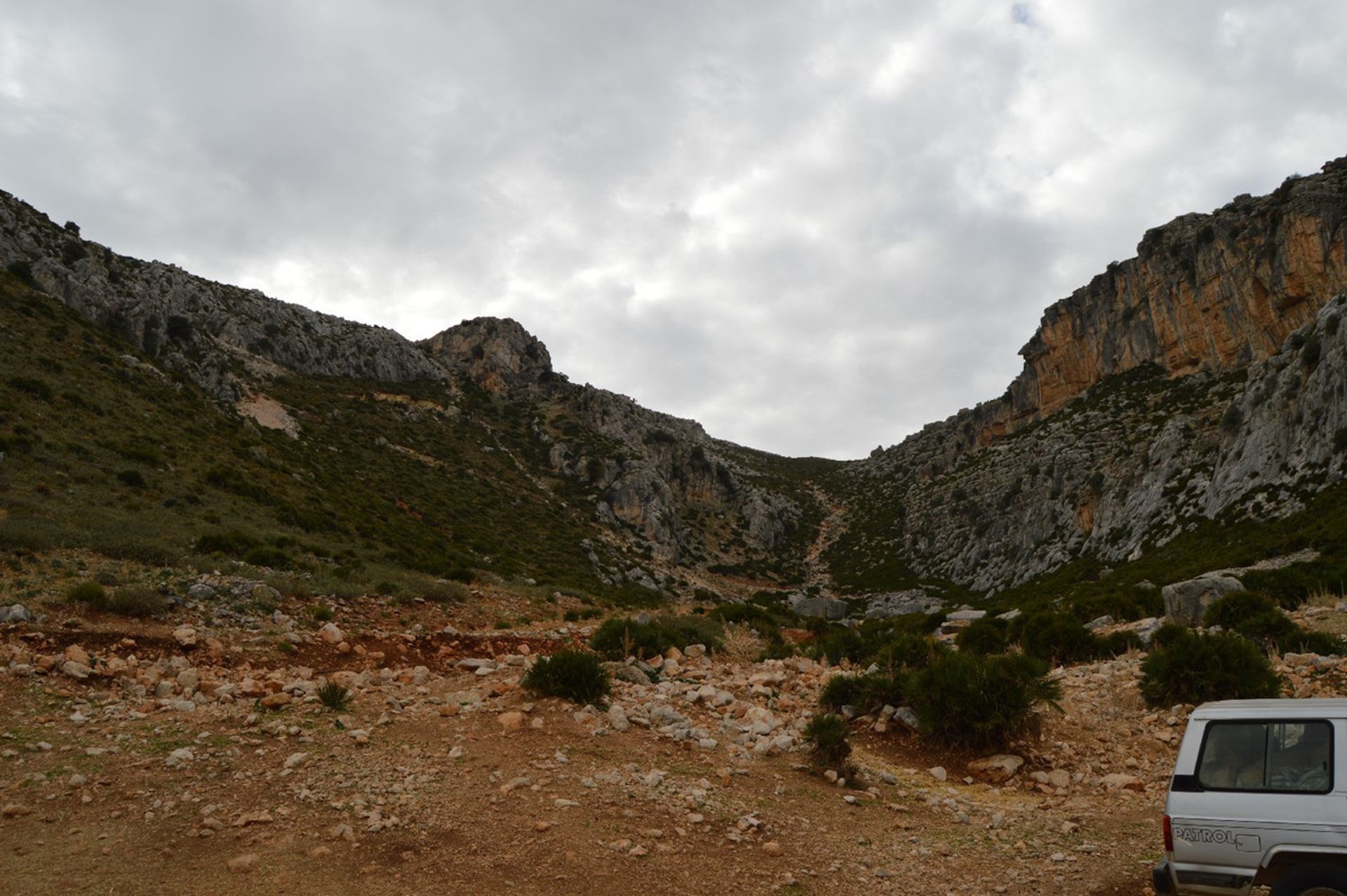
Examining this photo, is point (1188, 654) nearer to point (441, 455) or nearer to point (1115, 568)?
point (1115, 568)

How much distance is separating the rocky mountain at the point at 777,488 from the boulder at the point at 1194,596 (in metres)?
10.5

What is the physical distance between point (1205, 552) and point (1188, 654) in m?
31.6

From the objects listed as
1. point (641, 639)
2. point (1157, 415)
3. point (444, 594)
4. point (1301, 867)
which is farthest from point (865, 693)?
point (1157, 415)

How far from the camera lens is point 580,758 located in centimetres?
840

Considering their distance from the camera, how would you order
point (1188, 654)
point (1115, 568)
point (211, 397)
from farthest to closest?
1. point (211, 397)
2. point (1115, 568)
3. point (1188, 654)

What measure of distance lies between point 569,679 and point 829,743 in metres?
3.88

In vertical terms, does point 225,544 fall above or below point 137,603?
above

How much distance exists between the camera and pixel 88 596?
12344 millimetres

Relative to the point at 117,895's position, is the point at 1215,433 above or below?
above

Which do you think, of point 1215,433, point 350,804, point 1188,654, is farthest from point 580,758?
point 1215,433

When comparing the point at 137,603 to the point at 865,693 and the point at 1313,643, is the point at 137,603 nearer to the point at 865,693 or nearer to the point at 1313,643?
the point at 865,693

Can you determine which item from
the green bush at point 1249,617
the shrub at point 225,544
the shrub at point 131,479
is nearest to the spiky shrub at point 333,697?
the shrub at point 225,544

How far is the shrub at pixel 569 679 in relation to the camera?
9.98 metres

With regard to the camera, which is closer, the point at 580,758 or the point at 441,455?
the point at 580,758
